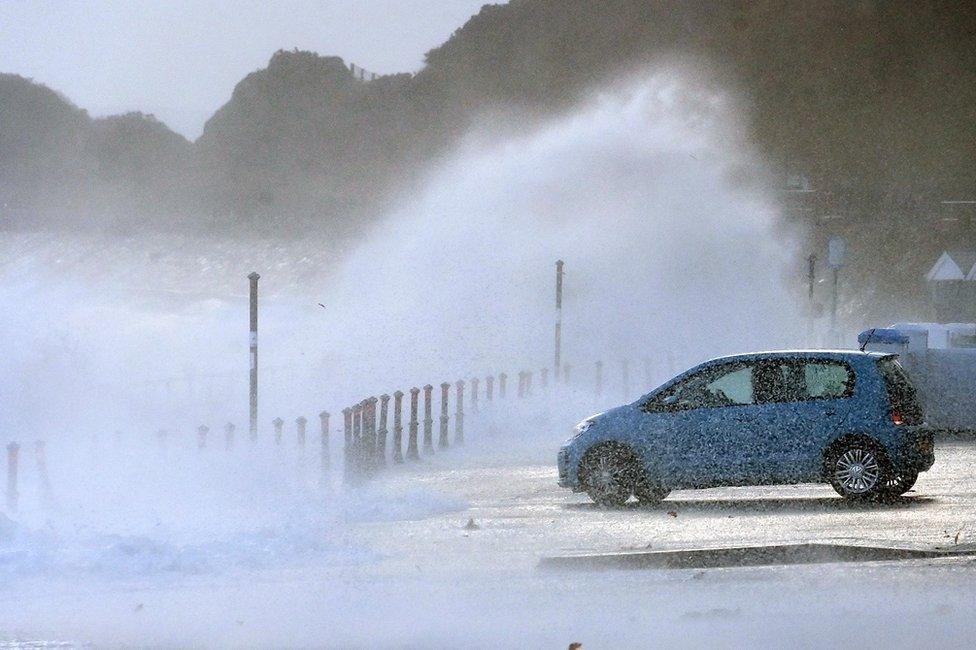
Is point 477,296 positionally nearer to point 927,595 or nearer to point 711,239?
point 711,239

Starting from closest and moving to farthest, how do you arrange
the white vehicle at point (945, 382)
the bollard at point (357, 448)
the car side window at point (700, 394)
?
the car side window at point (700, 394) < the bollard at point (357, 448) < the white vehicle at point (945, 382)

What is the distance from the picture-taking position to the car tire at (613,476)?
57.4 ft

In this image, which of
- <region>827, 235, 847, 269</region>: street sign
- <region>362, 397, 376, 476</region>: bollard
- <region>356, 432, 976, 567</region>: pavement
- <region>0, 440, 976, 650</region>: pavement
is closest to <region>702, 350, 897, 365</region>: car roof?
<region>356, 432, 976, 567</region>: pavement

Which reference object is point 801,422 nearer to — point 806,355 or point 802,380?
point 802,380

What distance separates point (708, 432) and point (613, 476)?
102 centimetres

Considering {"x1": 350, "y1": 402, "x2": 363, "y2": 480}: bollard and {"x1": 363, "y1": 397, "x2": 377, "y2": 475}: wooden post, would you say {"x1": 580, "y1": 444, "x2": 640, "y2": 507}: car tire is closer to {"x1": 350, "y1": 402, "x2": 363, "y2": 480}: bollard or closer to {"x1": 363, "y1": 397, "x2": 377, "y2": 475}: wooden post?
{"x1": 350, "y1": 402, "x2": 363, "y2": 480}: bollard

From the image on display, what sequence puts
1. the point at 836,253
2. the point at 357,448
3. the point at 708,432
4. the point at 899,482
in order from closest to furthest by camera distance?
the point at 899,482
the point at 708,432
the point at 357,448
the point at 836,253

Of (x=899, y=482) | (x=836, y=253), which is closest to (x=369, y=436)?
(x=899, y=482)

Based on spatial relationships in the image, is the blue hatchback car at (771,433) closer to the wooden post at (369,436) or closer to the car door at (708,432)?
the car door at (708,432)

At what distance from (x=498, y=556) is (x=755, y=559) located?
191 centimetres

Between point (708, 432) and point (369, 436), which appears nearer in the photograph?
point (708, 432)

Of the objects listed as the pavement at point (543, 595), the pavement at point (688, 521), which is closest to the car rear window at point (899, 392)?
the pavement at point (688, 521)

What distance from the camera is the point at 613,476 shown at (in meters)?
17.5

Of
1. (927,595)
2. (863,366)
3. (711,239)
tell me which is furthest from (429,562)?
(711,239)
